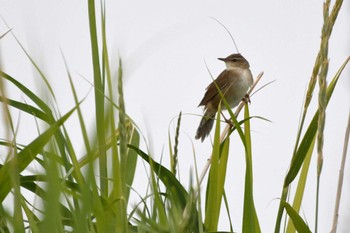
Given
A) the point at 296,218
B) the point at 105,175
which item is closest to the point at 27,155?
the point at 105,175

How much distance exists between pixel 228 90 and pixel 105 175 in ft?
17.3

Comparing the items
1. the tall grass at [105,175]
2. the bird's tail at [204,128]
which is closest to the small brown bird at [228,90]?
the bird's tail at [204,128]

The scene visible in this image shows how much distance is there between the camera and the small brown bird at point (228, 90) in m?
6.79

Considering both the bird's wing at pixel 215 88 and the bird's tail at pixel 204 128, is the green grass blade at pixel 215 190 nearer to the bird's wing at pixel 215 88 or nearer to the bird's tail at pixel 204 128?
the bird's tail at pixel 204 128

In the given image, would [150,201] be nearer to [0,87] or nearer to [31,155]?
[31,155]

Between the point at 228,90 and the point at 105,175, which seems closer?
the point at 105,175

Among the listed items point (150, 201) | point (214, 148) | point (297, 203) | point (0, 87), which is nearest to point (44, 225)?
point (0, 87)

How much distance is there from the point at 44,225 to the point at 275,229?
94 centimetres

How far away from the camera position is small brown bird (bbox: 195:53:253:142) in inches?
267

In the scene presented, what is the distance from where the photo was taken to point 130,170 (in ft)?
8.72

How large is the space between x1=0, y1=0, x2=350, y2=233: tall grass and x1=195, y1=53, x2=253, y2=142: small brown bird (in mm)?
4133

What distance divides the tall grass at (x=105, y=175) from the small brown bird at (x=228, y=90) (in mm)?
4133

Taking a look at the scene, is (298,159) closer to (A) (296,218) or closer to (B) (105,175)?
(A) (296,218)

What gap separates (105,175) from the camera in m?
1.78
